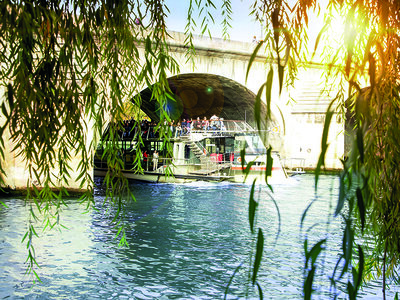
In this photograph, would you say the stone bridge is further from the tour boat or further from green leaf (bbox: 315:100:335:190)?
green leaf (bbox: 315:100:335:190)

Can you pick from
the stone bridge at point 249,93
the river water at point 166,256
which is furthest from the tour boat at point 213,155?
the river water at point 166,256

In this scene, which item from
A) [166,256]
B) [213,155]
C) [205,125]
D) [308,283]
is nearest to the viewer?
[308,283]

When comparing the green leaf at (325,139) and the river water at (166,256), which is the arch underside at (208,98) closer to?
the river water at (166,256)

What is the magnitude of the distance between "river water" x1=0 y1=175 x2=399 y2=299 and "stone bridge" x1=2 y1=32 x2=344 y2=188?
21.8 ft

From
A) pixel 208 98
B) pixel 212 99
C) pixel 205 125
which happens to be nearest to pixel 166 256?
pixel 205 125

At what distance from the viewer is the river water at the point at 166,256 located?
210 inches

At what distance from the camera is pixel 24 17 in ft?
5.51

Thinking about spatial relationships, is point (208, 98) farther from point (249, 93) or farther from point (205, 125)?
point (249, 93)

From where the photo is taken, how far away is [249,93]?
1892 centimetres

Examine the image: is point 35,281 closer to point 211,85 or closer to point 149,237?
point 149,237

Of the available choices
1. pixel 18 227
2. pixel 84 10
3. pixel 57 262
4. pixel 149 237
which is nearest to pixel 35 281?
pixel 57 262

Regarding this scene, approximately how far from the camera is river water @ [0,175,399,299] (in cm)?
534

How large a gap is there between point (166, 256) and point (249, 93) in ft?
42.0

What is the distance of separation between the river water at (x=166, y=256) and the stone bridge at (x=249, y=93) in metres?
6.66
